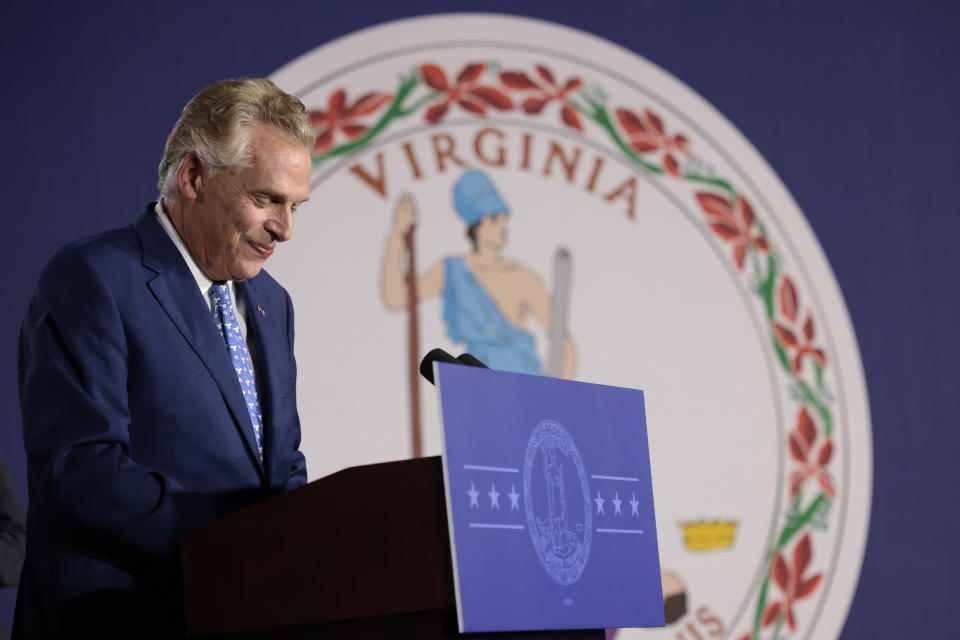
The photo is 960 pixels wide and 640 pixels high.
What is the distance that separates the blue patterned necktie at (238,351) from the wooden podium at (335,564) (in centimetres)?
30

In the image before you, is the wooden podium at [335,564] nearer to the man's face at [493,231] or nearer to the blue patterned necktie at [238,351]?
the blue patterned necktie at [238,351]

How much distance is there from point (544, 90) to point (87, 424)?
102 inches

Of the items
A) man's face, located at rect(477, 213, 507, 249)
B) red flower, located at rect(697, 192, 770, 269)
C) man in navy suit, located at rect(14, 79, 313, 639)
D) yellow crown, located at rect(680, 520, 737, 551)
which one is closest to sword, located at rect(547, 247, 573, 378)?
man's face, located at rect(477, 213, 507, 249)

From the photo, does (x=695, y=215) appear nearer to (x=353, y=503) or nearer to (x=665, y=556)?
(x=665, y=556)

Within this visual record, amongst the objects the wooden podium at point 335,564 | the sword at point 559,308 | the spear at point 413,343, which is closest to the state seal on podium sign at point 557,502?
the wooden podium at point 335,564

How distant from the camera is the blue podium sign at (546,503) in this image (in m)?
1.52

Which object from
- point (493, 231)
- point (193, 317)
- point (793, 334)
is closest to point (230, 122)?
point (193, 317)

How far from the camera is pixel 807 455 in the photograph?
13.4 feet

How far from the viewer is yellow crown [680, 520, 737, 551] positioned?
3.91 meters

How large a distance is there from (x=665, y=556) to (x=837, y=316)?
3.53 feet

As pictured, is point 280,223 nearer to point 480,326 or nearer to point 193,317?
point 193,317

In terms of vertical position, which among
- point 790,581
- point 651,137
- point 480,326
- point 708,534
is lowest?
point 790,581

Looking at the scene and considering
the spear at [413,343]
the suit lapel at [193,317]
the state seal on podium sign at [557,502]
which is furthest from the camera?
the spear at [413,343]

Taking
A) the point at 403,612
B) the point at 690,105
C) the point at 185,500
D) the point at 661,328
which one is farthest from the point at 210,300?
the point at 690,105
